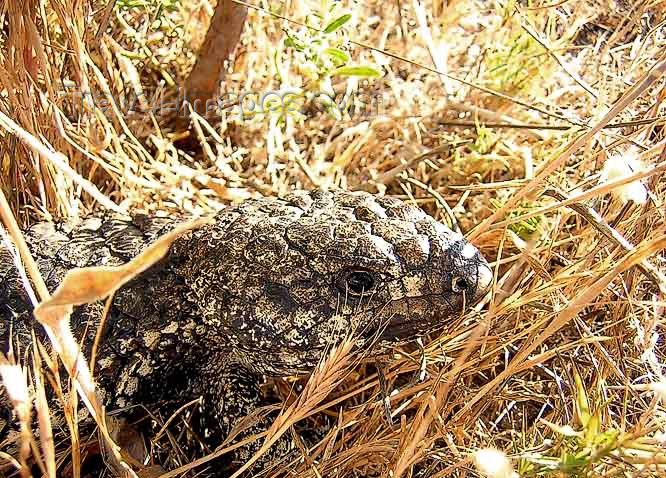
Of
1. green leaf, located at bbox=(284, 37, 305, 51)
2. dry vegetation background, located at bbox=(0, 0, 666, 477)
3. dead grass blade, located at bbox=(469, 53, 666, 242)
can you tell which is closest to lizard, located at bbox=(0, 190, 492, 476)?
dry vegetation background, located at bbox=(0, 0, 666, 477)

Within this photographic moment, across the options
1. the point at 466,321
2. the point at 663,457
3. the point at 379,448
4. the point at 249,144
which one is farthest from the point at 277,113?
the point at 663,457

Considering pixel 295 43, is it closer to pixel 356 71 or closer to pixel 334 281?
pixel 356 71

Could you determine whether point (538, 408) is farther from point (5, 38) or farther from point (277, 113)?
point (5, 38)

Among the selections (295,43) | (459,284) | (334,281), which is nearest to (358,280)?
(334,281)

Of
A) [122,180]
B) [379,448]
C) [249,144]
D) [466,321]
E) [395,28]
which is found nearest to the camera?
[379,448]

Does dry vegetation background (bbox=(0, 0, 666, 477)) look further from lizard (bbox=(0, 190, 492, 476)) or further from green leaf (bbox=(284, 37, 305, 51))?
lizard (bbox=(0, 190, 492, 476))

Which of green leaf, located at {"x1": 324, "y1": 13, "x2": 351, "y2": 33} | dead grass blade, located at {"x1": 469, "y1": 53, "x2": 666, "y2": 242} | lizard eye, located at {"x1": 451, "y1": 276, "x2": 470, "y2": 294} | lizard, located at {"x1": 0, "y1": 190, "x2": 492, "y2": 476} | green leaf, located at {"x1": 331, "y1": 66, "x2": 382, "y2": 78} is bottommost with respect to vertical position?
lizard, located at {"x1": 0, "y1": 190, "x2": 492, "y2": 476}
